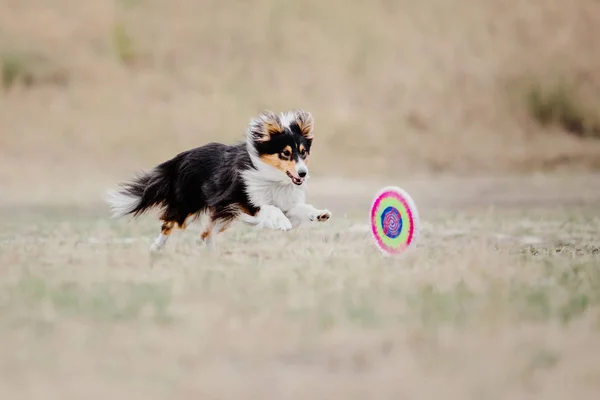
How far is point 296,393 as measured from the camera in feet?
8.46

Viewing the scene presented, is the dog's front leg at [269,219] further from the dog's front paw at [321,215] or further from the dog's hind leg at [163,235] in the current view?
the dog's hind leg at [163,235]

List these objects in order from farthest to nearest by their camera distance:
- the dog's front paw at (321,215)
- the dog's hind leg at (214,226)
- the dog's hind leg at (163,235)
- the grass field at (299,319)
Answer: the dog's hind leg at (163,235)
the dog's hind leg at (214,226)
the dog's front paw at (321,215)
the grass field at (299,319)

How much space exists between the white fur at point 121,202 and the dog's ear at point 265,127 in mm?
909

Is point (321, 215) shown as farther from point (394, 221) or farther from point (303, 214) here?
point (394, 221)

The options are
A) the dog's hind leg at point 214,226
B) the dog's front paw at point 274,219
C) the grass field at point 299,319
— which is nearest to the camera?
the grass field at point 299,319

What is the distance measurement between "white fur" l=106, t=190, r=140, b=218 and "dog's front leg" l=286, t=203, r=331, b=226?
1.01 m

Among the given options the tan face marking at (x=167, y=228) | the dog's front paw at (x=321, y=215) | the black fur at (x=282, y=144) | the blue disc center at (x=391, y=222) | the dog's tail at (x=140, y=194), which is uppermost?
the black fur at (x=282, y=144)

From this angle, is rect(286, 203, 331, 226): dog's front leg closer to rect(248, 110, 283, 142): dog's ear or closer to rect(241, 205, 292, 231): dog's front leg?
rect(241, 205, 292, 231): dog's front leg

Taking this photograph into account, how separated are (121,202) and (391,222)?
1.61 metres

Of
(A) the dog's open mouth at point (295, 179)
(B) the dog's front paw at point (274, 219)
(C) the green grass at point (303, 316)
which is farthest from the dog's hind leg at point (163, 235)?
(A) the dog's open mouth at point (295, 179)

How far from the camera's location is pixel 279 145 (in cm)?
454

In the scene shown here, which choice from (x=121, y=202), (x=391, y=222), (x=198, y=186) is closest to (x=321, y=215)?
(x=391, y=222)

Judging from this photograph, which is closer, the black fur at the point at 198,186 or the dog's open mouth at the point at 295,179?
the dog's open mouth at the point at 295,179

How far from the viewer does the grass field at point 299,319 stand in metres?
2.68
